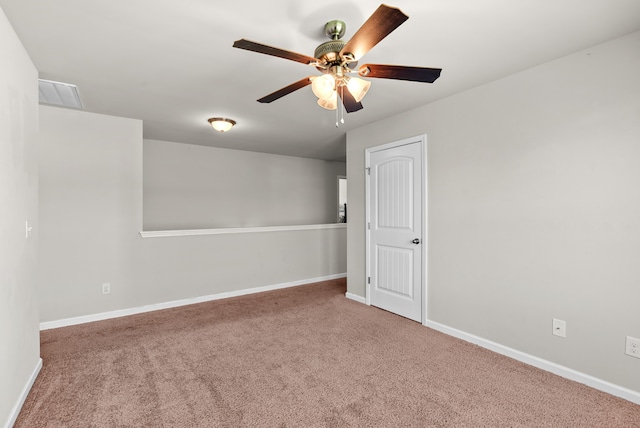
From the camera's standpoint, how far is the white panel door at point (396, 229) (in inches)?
138

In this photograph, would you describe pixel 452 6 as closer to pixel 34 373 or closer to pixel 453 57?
pixel 453 57

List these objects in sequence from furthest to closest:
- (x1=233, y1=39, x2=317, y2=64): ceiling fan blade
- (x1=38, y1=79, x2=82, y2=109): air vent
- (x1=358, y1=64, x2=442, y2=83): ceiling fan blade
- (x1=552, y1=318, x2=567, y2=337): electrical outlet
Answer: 1. (x1=38, y1=79, x2=82, y2=109): air vent
2. (x1=552, y1=318, x2=567, y2=337): electrical outlet
3. (x1=358, y1=64, x2=442, y2=83): ceiling fan blade
4. (x1=233, y1=39, x2=317, y2=64): ceiling fan blade

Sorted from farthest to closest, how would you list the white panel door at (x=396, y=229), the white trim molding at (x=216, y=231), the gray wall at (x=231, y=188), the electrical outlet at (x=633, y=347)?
1. the gray wall at (x=231, y=188)
2. the white trim molding at (x=216, y=231)
3. the white panel door at (x=396, y=229)
4. the electrical outlet at (x=633, y=347)

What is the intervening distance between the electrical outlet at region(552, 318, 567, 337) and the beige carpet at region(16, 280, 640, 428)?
32 centimetres

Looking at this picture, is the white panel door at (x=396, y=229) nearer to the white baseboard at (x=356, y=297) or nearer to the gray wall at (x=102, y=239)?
the white baseboard at (x=356, y=297)

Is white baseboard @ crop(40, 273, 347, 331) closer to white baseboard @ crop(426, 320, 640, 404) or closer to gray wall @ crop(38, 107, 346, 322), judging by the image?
gray wall @ crop(38, 107, 346, 322)

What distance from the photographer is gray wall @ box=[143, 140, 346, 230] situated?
511 centimetres

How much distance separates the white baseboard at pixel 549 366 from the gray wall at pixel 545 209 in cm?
4

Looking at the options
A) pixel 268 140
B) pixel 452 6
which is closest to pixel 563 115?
pixel 452 6

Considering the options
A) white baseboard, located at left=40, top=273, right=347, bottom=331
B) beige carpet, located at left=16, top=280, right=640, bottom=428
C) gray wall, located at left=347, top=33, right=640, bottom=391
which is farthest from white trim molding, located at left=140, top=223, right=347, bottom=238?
gray wall, located at left=347, top=33, right=640, bottom=391

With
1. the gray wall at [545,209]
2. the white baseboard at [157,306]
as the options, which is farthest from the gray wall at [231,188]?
the gray wall at [545,209]

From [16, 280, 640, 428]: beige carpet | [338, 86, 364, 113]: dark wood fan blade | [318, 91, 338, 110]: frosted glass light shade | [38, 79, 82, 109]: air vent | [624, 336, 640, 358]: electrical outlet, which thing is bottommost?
[16, 280, 640, 428]: beige carpet

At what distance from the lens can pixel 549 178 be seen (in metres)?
2.45

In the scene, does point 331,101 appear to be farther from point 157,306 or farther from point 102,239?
point 157,306
